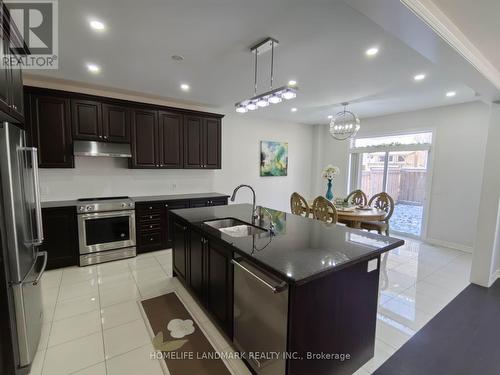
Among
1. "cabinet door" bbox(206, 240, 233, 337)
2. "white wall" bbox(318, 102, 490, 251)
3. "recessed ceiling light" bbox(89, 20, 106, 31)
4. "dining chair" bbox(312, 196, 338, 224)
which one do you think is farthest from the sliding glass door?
"recessed ceiling light" bbox(89, 20, 106, 31)

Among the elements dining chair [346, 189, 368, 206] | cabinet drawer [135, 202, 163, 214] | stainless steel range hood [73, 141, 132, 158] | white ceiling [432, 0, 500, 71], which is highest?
white ceiling [432, 0, 500, 71]

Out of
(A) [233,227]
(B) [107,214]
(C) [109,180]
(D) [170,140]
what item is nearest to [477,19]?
(A) [233,227]

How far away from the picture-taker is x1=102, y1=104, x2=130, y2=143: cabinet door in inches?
150

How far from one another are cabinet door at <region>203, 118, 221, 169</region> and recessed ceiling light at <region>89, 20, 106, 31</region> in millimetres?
2640

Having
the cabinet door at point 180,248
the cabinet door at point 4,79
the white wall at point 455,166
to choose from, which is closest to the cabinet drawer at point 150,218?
the cabinet door at point 180,248

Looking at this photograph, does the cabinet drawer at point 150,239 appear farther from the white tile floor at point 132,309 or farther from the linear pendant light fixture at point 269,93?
the linear pendant light fixture at point 269,93

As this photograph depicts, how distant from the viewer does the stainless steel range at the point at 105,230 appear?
3.54 m

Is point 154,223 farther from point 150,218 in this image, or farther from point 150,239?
point 150,239

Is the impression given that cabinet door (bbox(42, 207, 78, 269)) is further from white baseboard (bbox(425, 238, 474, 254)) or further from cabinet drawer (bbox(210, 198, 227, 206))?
white baseboard (bbox(425, 238, 474, 254))

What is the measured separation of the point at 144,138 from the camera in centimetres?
414

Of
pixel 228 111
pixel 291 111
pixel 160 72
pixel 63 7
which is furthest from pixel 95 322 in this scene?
pixel 291 111

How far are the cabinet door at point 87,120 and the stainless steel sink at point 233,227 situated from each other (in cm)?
258

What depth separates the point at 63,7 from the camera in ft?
6.07

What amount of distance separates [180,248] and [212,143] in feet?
8.35
